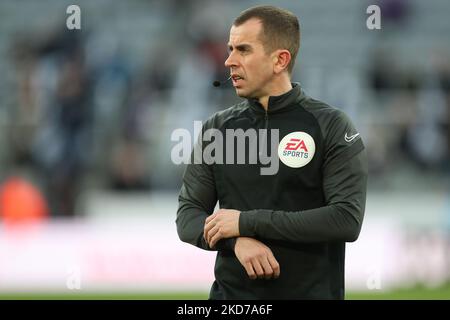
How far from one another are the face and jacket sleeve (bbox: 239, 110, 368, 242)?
1.18ft

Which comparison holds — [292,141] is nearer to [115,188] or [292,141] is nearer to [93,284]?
[93,284]

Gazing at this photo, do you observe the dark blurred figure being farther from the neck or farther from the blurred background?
the neck

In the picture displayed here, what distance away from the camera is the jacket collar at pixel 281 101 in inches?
137

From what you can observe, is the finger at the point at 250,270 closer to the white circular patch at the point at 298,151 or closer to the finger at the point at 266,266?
the finger at the point at 266,266

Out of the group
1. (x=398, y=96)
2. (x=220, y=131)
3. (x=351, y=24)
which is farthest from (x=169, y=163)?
(x=220, y=131)

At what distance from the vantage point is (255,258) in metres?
3.28

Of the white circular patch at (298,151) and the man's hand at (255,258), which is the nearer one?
the man's hand at (255,258)

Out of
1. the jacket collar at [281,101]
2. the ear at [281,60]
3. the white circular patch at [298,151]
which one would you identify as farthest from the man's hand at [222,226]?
the ear at [281,60]

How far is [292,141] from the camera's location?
135 inches

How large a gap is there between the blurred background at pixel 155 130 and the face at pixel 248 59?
533 centimetres

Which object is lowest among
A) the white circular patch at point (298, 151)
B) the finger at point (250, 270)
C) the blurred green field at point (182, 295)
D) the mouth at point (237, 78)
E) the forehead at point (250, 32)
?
the blurred green field at point (182, 295)

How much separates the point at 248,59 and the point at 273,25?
16 centimetres

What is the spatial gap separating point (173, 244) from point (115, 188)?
65.6 inches

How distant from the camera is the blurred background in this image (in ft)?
29.8
